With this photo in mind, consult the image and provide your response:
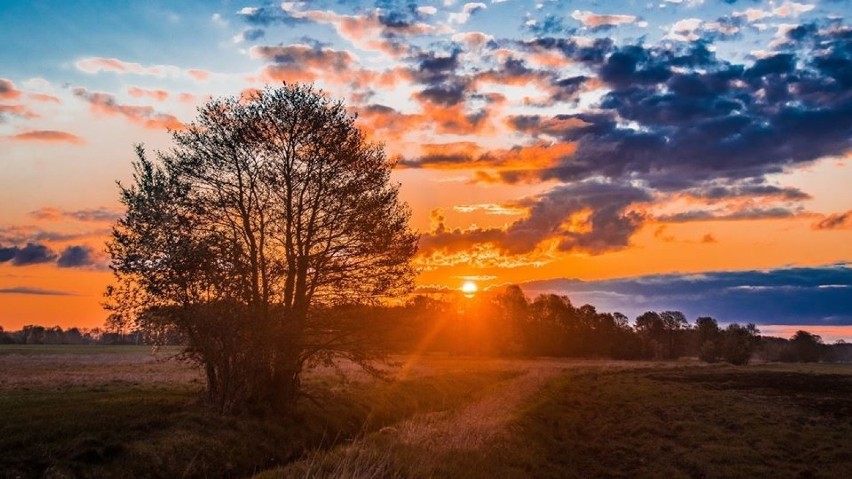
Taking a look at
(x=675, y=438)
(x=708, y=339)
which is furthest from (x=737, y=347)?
(x=675, y=438)

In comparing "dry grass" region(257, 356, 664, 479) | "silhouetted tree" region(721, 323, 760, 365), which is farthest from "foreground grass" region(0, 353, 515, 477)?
"silhouetted tree" region(721, 323, 760, 365)

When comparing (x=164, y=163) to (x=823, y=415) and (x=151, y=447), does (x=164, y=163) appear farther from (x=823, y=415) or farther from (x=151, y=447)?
(x=823, y=415)

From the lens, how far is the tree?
24.7m

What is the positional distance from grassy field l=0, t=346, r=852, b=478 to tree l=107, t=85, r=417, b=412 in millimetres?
2811

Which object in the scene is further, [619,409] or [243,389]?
[619,409]

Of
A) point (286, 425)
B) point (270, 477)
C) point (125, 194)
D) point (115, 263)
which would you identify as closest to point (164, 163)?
point (125, 194)

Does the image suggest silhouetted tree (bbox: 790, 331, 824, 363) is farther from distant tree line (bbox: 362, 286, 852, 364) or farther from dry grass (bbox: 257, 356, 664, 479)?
dry grass (bbox: 257, 356, 664, 479)

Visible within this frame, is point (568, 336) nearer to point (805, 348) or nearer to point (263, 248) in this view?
point (805, 348)

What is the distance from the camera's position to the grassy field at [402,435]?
17.0 metres

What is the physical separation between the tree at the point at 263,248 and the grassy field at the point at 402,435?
281 cm

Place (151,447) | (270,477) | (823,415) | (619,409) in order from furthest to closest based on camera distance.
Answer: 1. (619,409)
2. (823,415)
3. (151,447)
4. (270,477)

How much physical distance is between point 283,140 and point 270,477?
58.0 feet

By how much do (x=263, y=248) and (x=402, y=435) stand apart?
1170 centimetres

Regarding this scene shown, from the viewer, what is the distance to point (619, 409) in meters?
38.2
